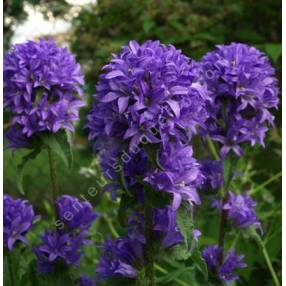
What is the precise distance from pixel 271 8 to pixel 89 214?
195cm

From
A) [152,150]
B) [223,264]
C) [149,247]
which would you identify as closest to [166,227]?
[149,247]

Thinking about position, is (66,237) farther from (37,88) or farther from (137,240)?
(37,88)

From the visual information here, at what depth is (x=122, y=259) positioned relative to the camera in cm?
132

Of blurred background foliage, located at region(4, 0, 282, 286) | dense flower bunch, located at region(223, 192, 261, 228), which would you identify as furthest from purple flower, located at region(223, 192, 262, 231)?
blurred background foliage, located at region(4, 0, 282, 286)

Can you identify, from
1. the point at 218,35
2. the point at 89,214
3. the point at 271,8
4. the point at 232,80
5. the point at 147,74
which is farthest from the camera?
the point at 271,8

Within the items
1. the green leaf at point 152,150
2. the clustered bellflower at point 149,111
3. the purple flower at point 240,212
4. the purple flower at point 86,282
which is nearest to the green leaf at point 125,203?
the clustered bellflower at point 149,111

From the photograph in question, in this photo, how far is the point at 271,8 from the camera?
3.09 metres

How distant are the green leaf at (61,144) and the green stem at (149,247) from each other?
271 mm

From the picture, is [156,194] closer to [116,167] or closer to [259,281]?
[116,167]

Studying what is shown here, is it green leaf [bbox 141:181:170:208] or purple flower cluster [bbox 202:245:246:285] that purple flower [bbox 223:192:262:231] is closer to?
purple flower cluster [bbox 202:245:246:285]

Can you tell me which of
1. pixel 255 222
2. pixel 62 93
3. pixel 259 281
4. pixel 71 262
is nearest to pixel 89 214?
pixel 71 262

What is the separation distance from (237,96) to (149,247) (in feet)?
1.38

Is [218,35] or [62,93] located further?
[218,35]

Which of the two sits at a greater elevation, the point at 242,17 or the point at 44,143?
the point at 242,17
